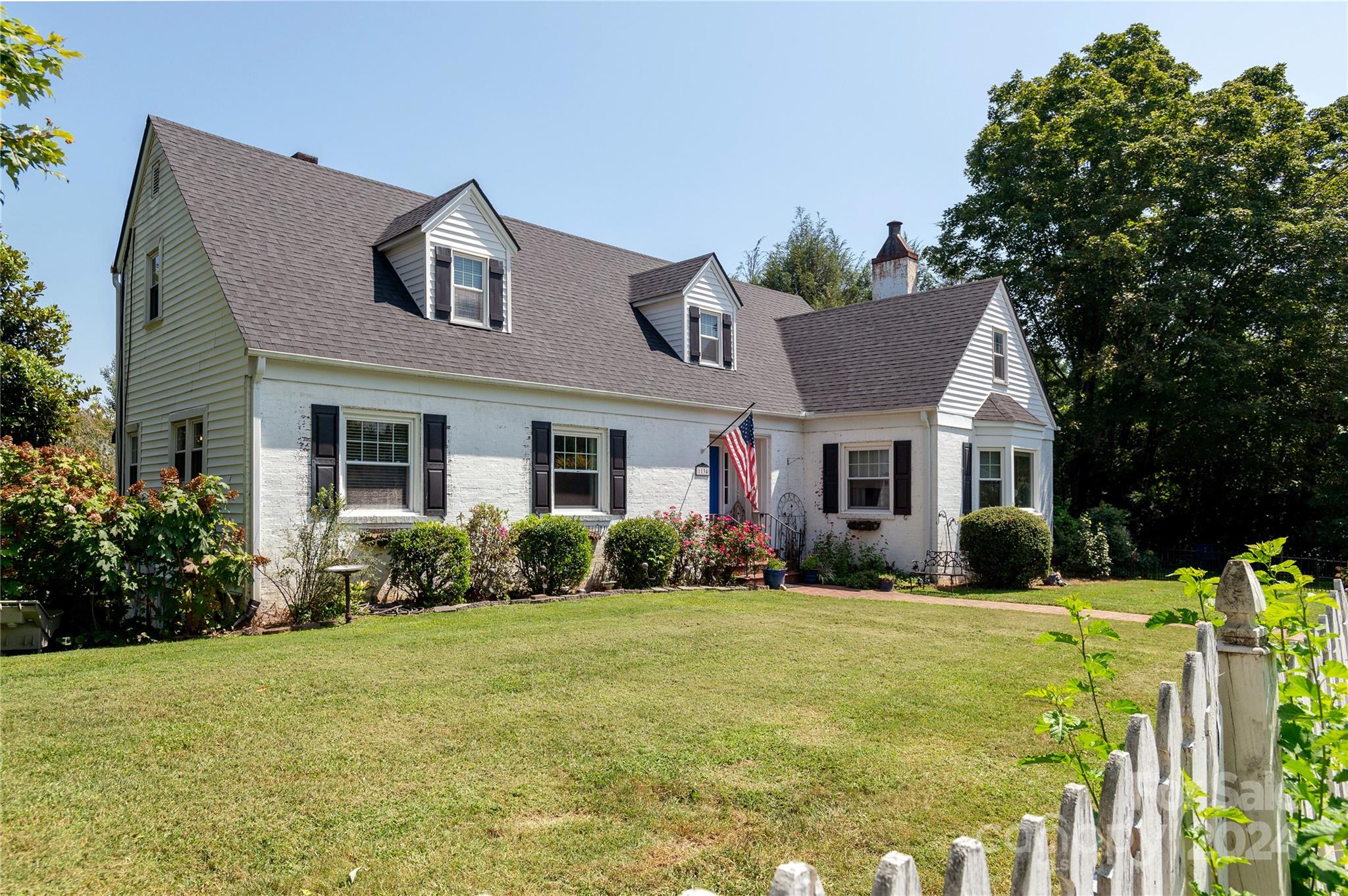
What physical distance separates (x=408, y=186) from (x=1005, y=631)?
46.1 ft

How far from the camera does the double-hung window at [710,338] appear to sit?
1834 centimetres

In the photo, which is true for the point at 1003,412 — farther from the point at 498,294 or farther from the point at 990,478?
the point at 498,294

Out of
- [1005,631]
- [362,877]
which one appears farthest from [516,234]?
[362,877]

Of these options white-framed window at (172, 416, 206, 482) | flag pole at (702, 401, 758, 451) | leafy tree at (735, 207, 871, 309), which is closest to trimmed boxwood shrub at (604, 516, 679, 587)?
flag pole at (702, 401, 758, 451)

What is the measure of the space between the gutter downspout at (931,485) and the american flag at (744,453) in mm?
3902

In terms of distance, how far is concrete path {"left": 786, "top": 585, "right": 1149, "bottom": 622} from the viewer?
11.7 meters

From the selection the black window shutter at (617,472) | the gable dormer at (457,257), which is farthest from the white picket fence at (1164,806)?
the gable dormer at (457,257)

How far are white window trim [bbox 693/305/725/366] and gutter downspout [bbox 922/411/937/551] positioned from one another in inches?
193

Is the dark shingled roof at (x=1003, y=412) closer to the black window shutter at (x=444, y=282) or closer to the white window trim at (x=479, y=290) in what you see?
the white window trim at (x=479, y=290)

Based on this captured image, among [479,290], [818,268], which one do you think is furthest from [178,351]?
[818,268]

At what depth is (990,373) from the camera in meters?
18.6

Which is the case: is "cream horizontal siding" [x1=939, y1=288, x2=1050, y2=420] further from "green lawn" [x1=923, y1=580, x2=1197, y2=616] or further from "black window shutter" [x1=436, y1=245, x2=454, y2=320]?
"black window shutter" [x1=436, y1=245, x2=454, y2=320]

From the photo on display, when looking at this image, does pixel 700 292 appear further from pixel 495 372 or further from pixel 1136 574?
pixel 1136 574

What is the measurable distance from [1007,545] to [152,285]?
16.9 meters
